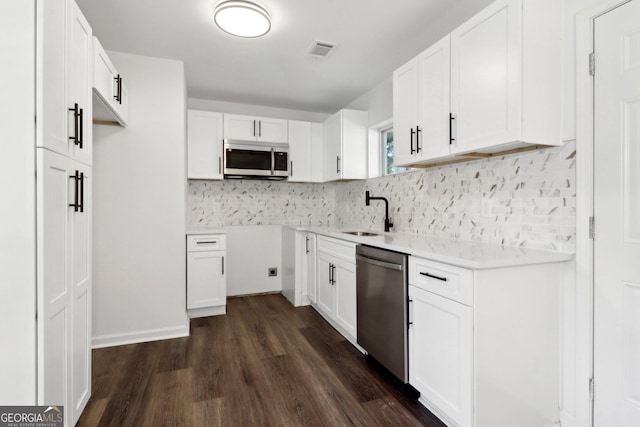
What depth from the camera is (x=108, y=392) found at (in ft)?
6.27

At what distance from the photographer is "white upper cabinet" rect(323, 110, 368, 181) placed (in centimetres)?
351

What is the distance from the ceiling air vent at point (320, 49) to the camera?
8.14ft

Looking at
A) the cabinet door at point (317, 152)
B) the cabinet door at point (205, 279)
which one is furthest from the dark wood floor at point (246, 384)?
the cabinet door at point (317, 152)

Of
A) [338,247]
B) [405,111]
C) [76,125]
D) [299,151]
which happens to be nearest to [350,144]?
[299,151]

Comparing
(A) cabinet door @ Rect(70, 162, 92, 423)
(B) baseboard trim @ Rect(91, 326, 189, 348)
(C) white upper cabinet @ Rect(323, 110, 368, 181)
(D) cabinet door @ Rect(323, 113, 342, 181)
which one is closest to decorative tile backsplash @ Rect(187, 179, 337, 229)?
(D) cabinet door @ Rect(323, 113, 342, 181)

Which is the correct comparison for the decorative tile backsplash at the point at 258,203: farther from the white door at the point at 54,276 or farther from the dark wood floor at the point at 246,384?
the white door at the point at 54,276

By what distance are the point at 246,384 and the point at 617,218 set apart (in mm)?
2216

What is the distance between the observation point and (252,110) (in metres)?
4.04

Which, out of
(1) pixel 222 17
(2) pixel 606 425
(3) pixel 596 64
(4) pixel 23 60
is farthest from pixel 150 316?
(3) pixel 596 64

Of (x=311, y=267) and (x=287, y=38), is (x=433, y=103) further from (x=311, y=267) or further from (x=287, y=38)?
(x=311, y=267)

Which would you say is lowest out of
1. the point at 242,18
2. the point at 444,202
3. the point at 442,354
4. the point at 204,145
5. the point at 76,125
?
the point at 442,354

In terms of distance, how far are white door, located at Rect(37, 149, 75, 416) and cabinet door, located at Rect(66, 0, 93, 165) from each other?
163mm

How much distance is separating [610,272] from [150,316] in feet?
10.5

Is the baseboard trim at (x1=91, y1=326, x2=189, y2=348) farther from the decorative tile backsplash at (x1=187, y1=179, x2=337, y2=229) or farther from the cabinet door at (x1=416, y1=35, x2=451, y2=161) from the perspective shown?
the cabinet door at (x1=416, y1=35, x2=451, y2=161)
